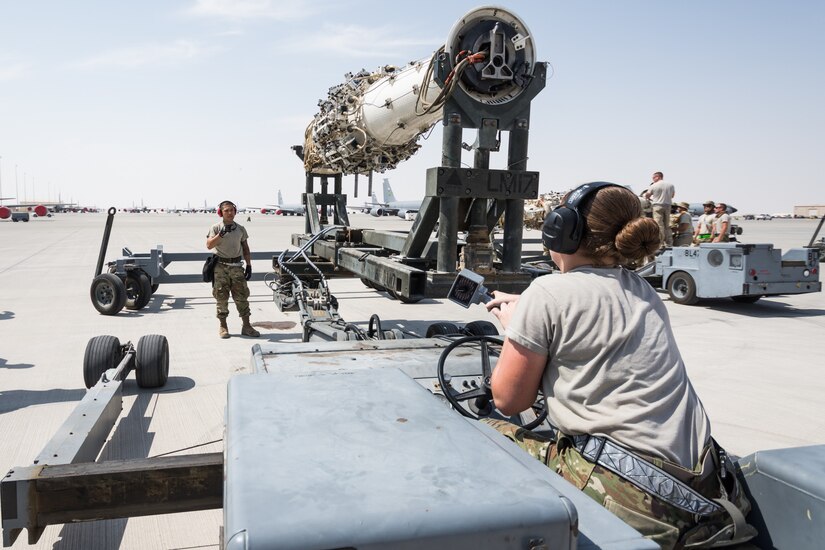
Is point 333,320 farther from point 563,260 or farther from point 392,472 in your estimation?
point 392,472

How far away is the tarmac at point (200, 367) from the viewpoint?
14.3ft

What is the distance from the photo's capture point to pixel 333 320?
6.00 meters

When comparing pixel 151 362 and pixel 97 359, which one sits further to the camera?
pixel 151 362

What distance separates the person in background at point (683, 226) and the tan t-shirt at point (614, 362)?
587 inches

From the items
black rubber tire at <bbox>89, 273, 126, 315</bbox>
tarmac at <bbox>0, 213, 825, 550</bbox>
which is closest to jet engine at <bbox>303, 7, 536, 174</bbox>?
tarmac at <bbox>0, 213, 825, 550</bbox>

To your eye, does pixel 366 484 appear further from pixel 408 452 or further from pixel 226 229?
pixel 226 229

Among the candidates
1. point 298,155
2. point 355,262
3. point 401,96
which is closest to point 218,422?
point 355,262

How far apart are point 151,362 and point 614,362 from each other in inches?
192

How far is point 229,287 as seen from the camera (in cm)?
849

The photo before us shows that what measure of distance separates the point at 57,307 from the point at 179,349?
4007 millimetres

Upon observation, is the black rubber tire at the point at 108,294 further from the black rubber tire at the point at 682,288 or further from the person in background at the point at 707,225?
the person in background at the point at 707,225

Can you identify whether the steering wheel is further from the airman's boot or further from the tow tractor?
the airman's boot

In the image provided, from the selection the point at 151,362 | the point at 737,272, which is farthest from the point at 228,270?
the point at 737,272

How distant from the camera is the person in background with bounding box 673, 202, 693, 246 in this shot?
618 inches
